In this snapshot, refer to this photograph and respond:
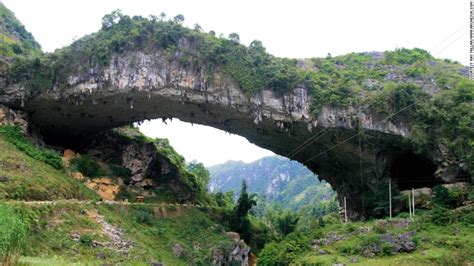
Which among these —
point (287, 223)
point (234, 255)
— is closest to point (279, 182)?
point (287, 223)

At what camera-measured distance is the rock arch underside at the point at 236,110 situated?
2634 cm

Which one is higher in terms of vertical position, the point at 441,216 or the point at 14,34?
the point at 14,34

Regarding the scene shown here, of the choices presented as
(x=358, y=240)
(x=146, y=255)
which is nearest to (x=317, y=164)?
(x=358, y=240)

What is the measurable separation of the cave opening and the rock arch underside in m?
0.06

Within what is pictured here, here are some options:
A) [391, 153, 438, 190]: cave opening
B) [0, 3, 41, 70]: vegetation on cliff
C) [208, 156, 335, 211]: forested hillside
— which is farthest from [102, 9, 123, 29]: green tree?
[208, 156, 335, 211]: forested hillside

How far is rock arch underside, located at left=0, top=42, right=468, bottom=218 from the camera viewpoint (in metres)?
26.3

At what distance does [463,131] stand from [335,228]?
26.2 feet

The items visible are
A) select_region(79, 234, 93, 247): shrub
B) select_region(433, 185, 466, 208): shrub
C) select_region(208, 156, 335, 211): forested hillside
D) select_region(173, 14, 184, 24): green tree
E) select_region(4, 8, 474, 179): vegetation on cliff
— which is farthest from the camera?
select_region(208, 156, 335, 211): forested hillside

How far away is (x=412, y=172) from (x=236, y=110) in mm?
11273

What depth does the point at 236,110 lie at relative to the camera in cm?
2706

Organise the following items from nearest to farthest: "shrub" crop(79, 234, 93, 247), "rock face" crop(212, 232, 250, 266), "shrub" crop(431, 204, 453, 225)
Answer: "shrub" crop(79, 234, 93, 247)
"shrub" crop(431, 204, 453, 225)
"rock face" crop(212, 232, 250, 266)

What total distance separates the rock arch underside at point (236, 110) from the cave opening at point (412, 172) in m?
0.06

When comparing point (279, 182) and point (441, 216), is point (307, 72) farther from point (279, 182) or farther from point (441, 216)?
point (279, 182)

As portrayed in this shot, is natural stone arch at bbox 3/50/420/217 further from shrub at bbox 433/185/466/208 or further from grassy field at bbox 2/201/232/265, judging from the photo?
grassy field at bbox 2/201/232/265
